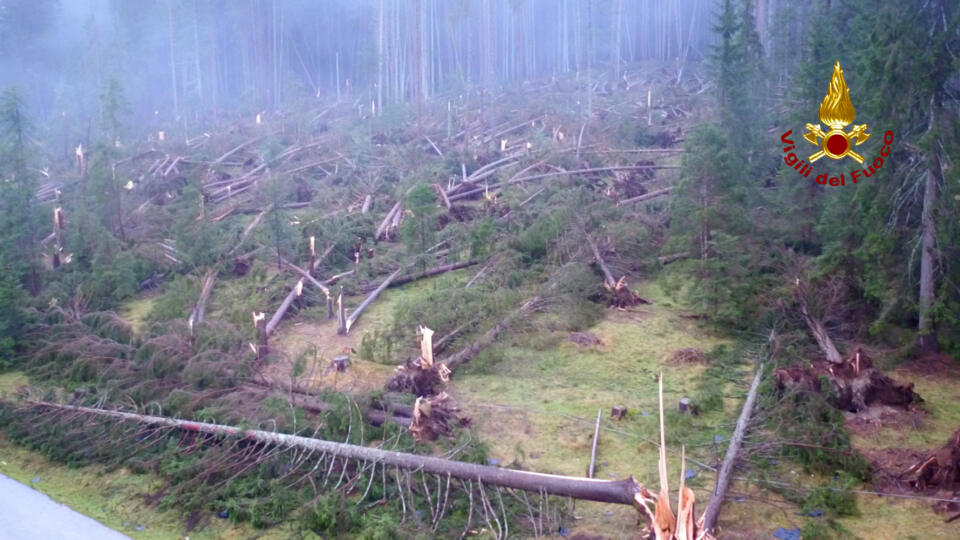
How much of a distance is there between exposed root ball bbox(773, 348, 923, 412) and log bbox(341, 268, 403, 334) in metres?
5.49

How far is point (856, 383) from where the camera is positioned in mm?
6820

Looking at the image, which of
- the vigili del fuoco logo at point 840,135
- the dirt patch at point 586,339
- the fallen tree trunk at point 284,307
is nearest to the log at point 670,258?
the vigili del fuoco logo at point 840,135

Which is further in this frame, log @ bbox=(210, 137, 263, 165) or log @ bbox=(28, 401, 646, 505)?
log @ bbox=(210, 137, 263, 165)

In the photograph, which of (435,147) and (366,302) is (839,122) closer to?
(366,302)

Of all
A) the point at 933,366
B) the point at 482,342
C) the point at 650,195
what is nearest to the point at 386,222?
the point at 650,195

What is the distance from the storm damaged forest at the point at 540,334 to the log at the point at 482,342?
0.21 feet

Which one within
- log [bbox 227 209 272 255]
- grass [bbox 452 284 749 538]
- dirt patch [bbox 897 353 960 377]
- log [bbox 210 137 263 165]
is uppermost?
log [bbox 210 137 263 165]

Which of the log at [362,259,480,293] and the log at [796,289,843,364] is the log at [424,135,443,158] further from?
the log at [796,289,843,364]

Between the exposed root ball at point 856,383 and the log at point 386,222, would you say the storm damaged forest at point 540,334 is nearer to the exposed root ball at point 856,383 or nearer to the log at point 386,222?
the exposed root ball at point 856,383

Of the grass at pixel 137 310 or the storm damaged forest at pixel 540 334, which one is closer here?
the storm damaged forest at pixel 540 334

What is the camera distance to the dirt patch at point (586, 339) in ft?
29.1

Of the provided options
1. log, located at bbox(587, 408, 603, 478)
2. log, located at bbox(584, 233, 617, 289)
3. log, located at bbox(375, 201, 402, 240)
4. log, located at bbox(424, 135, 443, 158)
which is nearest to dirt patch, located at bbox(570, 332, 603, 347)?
log, located at bbox(584, 233, 617, 289)

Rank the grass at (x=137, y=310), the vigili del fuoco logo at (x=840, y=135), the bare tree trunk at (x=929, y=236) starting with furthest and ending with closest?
the grass at (x=137, y=310), the vigili del fuoco logo at (x=840, y=135), the bare tree trunk at (x=929, y=236)

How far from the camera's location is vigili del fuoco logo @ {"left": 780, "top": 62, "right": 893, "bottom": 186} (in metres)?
7.86
